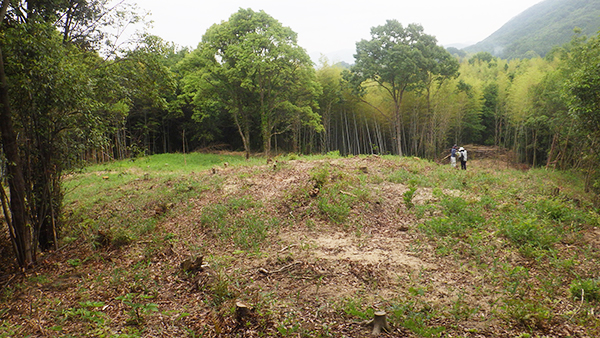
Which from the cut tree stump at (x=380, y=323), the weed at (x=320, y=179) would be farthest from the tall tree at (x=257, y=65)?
the cut tree stump at (x=380, y=323)

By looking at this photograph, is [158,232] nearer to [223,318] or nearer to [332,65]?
[223,318]

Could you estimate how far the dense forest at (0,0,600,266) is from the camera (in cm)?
441

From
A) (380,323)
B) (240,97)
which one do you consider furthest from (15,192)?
(240,97)

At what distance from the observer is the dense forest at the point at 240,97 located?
4.41 metres

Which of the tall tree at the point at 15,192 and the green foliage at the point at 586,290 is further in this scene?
the tall tree at the point at 15,192

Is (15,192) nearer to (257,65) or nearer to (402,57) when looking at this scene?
(257,65)

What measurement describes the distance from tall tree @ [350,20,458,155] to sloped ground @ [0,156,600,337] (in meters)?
12.2

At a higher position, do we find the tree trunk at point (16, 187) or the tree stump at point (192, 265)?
the tree trunk at point (16, 187)

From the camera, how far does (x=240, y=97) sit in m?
17.3

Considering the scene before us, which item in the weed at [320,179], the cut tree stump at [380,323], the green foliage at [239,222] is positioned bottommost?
the cut tree stump at [380,323]

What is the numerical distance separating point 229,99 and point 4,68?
1372cm

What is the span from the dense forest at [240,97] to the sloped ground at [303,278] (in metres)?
1.53

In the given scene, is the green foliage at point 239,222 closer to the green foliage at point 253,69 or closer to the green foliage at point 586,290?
the green foliage at point 586,290

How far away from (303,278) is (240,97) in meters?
15.1
